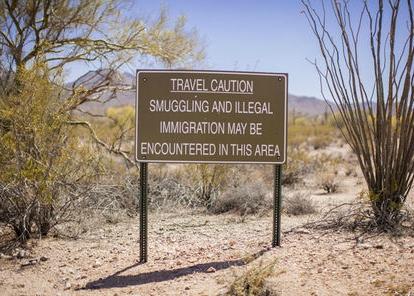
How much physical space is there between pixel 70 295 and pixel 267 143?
8.62ft

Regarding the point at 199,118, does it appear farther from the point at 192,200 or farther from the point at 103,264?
the point at 192,200

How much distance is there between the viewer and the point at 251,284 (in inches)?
185

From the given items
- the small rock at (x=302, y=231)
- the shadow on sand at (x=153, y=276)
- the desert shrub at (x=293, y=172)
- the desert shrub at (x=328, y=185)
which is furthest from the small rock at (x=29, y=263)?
the desert shrub at (x=293, y=172)

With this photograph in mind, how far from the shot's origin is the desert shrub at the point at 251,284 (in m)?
4.64

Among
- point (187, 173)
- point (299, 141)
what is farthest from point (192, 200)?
point (299, 141)

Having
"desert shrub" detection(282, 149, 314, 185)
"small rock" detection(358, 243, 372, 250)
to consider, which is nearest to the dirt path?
"small rock" detection(358, 243, 372, 250)

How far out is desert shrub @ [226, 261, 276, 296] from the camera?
464 cm

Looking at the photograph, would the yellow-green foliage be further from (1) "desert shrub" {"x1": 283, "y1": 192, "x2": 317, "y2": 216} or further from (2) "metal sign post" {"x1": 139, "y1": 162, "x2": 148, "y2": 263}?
(2) "metal sign post" {"x1": 139, "y1": 162, "x2": 148, "y2": 263}

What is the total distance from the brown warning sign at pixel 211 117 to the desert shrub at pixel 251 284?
1.44 metres

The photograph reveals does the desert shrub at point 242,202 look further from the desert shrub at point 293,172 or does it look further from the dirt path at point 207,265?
the desert shrub at point 293,172

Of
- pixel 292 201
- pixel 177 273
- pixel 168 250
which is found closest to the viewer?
pixel 177 273

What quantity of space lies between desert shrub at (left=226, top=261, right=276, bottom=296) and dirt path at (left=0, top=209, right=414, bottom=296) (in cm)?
10

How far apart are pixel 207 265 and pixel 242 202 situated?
309 cm

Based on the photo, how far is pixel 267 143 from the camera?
19.5ft
